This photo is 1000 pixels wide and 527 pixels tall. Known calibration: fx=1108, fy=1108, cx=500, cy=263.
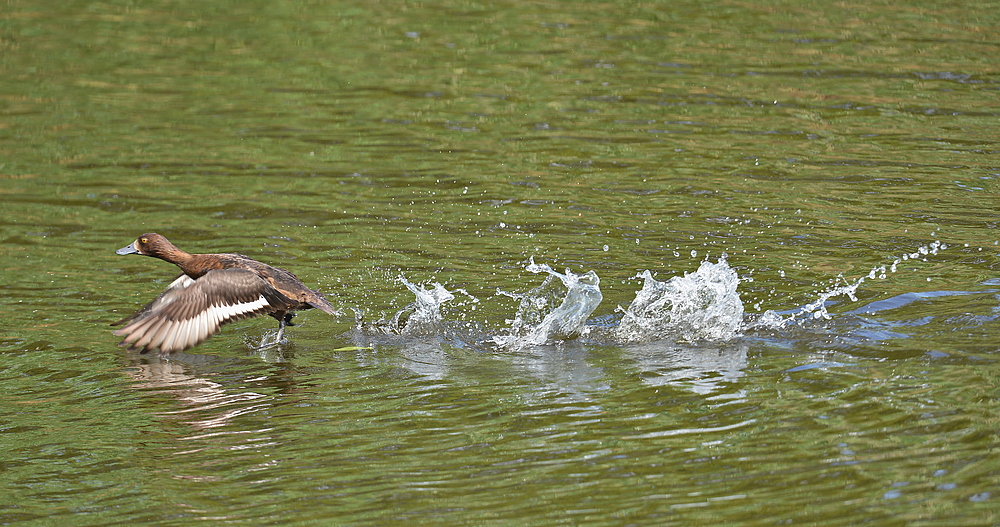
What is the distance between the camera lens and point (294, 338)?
8.22m

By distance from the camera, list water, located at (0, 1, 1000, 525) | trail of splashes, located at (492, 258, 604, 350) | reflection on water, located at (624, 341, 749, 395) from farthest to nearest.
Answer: trail of splashes, located at (492, 258, 604, 350) → reflection on water, located at (624, 341, 749, 395) → water, located at (0, 1, 1000, 525)

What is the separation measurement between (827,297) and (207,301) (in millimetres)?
4326

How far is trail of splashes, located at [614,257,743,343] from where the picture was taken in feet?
24.4

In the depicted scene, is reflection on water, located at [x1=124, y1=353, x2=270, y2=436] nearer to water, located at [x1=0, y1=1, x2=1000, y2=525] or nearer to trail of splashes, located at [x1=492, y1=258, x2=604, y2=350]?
water, located at [x1=0, y1=1, x2=1000, y2=525]

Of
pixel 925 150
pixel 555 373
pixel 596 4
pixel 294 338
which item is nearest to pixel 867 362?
pixel 555 373

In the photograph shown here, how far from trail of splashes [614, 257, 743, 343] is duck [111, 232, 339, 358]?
2.16 metres

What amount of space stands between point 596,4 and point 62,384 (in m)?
12.7

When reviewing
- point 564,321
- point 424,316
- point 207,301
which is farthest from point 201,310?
point 564,321

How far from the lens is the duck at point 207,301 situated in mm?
7387

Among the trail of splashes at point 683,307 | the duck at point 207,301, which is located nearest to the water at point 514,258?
the trail of splashes at point 683,307

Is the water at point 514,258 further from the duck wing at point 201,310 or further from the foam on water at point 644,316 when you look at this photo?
the duck wing at point 201,310

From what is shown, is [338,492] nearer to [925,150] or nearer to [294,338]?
[294,338]

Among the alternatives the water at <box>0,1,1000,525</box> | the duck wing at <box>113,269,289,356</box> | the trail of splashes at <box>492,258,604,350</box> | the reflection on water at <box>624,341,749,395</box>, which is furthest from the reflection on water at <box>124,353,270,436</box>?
the reflection on water at <box>624,341,749,395</box>

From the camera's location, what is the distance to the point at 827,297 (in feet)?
25.6
